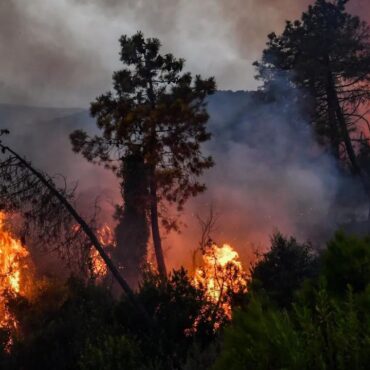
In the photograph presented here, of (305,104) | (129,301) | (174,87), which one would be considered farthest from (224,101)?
(129,301)

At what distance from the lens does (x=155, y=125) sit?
19.4m

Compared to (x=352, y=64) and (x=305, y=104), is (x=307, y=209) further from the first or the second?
(x=352, y=64)

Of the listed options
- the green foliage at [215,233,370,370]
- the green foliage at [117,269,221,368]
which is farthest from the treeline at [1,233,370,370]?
the green foliage at [215,233,370,370]

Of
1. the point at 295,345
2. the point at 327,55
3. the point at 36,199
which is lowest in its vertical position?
the point at 295,345

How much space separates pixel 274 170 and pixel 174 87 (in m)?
28.4

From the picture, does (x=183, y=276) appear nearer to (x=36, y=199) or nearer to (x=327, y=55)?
(x=36, y=199)

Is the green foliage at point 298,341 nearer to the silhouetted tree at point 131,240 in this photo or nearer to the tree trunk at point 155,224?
the tree trunk at point 155,224

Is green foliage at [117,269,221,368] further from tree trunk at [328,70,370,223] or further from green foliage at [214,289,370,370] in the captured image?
tree trunk at [328,70,370,223]

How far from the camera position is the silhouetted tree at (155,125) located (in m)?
19.4

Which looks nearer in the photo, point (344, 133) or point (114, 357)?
point (114, 357)

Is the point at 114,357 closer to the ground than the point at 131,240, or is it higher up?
closer to the ground

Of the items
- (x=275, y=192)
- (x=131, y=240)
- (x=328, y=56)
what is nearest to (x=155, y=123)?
(x=131, y=240)

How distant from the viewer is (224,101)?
427ft

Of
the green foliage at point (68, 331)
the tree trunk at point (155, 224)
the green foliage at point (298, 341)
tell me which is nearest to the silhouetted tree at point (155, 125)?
the tree trunk at point (155, 224)
